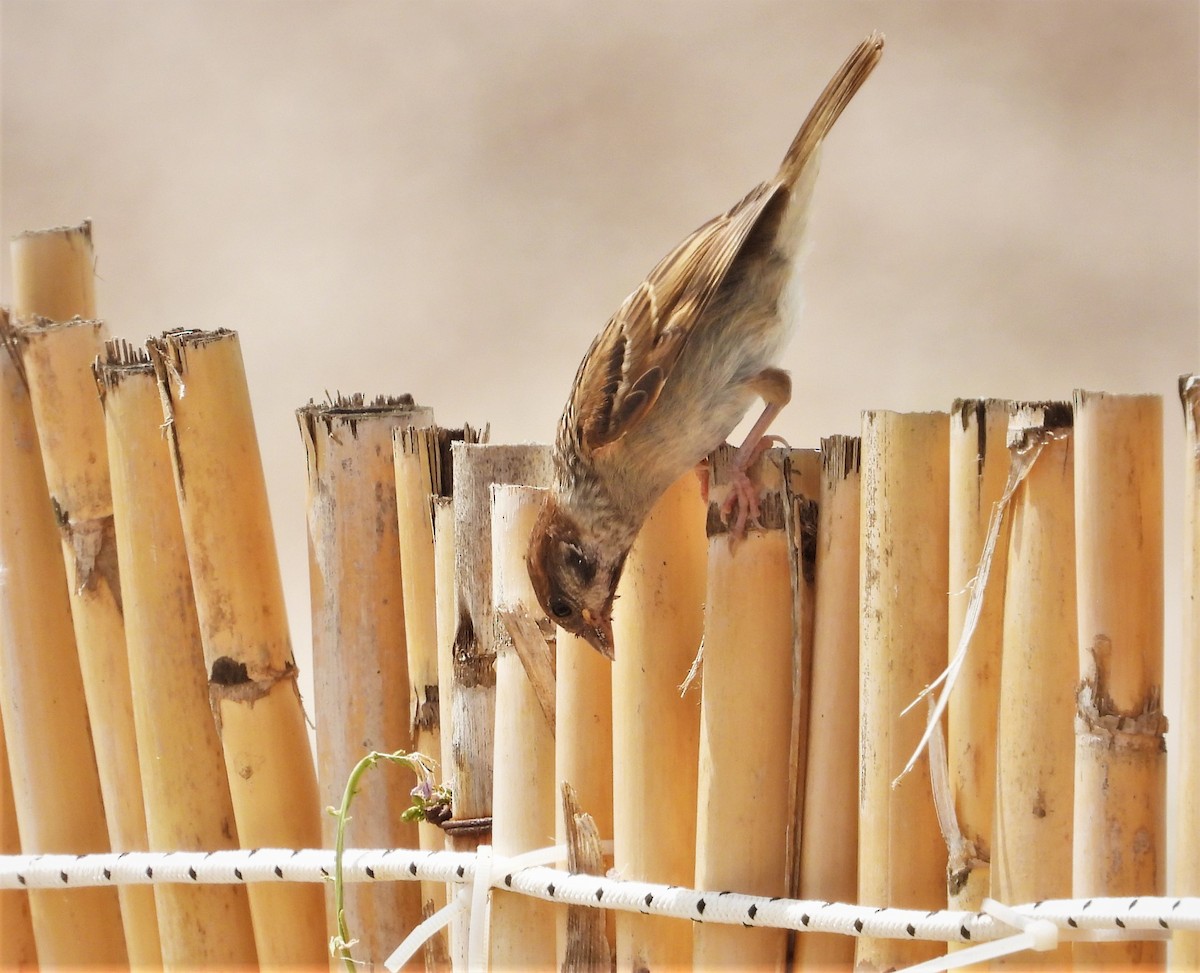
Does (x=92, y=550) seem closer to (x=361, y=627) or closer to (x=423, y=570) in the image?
(x=361, y=627)

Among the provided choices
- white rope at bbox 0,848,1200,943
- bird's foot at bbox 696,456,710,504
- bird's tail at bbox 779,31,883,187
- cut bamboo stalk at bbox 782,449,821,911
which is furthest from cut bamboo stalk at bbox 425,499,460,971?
bird's tail at bbox 779,31,883,187

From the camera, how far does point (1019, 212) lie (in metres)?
5.83

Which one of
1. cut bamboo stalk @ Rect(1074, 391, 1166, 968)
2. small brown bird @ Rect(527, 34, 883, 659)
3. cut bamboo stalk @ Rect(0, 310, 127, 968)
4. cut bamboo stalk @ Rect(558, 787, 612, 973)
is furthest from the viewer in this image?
cut bamboo stalk @ Rect(0, 310, 127, 968)

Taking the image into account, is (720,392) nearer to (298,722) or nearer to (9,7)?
(298,722)

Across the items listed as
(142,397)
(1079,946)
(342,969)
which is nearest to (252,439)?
(142,397)

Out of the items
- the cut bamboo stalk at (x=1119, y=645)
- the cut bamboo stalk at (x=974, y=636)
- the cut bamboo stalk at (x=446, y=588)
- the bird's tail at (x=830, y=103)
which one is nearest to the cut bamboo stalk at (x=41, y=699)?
the cut bamboo stalk at (x=446, y=588)

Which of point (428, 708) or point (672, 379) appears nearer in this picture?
point (428, 708)

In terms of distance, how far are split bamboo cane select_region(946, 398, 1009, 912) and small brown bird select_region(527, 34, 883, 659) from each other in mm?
358

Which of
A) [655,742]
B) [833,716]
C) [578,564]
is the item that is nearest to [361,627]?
[578,564]

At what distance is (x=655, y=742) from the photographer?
2.00 meters

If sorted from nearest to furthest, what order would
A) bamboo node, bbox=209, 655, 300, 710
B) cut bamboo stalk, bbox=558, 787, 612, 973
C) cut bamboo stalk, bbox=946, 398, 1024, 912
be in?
cut bamboo stalk, bbox=946, 398, 1024, 912, cut bamboo stalk, bbox=558, 787, 612, 973, bamboo node, bbox=209, 655, 300, 710

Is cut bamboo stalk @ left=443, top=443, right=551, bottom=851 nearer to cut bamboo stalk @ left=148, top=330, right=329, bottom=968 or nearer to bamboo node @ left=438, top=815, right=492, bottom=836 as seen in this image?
bamboo node @ left=438, top=815, right=492, bottom=836

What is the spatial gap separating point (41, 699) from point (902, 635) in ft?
5.66

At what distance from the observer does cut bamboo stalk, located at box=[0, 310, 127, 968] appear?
259cm
